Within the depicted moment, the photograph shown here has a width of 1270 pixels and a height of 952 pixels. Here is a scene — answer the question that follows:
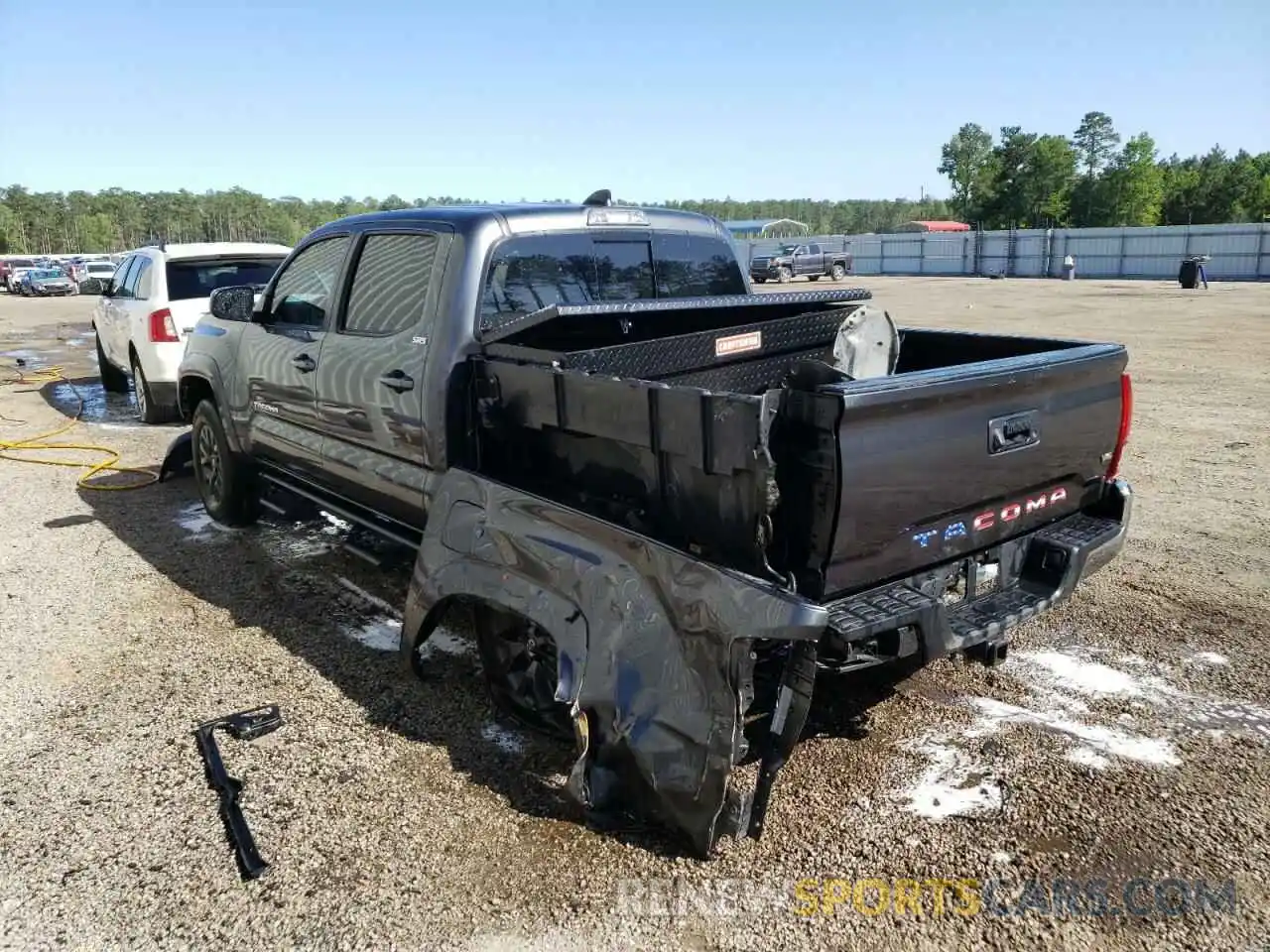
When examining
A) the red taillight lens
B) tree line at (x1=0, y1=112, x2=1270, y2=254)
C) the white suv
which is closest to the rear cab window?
the white suv

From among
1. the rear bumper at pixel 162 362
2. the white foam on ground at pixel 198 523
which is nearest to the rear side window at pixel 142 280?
the rear bumper at pixel 162 362

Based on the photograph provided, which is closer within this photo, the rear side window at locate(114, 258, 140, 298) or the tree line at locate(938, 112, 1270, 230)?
the rear side window at locate(114, 258, 140, 298)

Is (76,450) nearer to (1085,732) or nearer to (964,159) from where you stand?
(1085,732)

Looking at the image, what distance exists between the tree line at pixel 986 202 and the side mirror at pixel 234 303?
29.0 metres

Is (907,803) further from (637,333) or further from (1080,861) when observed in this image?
(637,333)

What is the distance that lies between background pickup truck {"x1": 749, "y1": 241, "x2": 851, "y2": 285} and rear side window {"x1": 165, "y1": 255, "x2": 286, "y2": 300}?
102 ft

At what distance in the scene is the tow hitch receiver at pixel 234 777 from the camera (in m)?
2.97

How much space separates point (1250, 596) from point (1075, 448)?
213 cm

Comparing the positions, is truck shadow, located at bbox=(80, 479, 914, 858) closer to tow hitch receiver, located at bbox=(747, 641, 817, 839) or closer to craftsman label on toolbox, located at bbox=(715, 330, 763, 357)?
tow hitch receiver, located at bbox=(747, 641, 817, 839)

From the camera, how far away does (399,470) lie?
420 cm

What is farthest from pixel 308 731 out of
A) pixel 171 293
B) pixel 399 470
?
pixel 171 293

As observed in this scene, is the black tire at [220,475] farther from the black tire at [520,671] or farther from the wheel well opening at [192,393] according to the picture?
the black tire at [520,671]

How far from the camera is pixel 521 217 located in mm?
4098

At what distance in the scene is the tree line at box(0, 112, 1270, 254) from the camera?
74.2 meters
